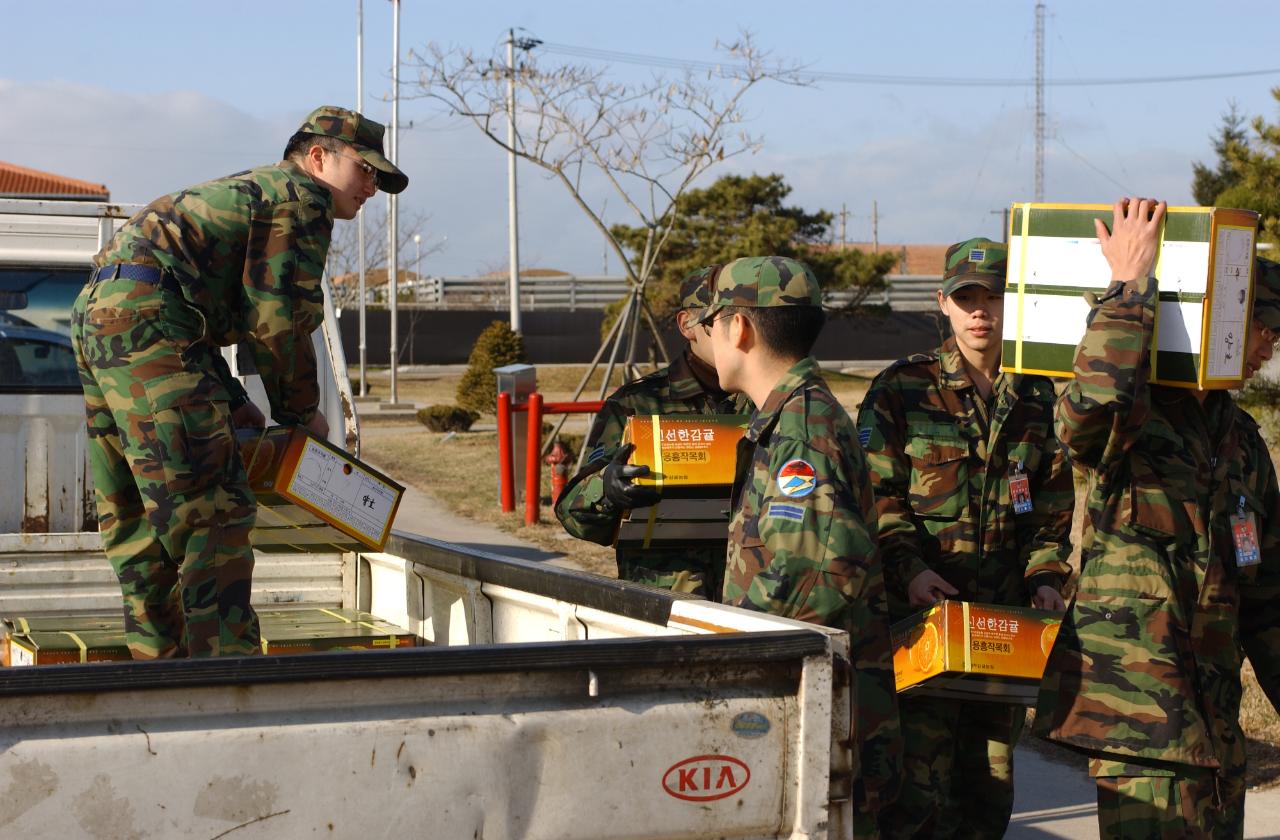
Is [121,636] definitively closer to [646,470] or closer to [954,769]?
[646,470]

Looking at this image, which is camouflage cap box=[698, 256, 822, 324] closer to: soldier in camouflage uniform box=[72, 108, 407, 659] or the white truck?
the white truck

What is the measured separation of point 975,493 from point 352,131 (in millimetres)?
2018

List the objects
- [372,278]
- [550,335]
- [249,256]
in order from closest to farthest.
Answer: [249,256]
[550,335]
[372,278]

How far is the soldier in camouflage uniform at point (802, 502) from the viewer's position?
117 inches

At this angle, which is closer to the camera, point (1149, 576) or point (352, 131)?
point (1149, 576)

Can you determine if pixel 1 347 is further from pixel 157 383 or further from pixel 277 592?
pixel 157 383

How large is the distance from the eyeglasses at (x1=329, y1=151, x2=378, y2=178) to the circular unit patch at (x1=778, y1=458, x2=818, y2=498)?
5.41 ft

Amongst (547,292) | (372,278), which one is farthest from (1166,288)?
(372,278)

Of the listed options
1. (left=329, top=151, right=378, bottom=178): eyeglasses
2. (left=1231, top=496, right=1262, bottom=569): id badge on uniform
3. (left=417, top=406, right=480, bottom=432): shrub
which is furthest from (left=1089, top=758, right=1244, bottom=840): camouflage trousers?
(left=417, top=406, right=480, bottom=432): shrub

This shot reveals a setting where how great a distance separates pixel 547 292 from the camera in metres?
55.9

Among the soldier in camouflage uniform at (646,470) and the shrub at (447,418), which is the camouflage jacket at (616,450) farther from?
the shrub at (447,418)

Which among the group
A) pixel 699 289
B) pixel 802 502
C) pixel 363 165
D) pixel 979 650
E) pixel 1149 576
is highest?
pixel 363 165

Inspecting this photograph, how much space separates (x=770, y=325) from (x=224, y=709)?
1409 mm

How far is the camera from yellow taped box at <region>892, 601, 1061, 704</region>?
372 centimetres
